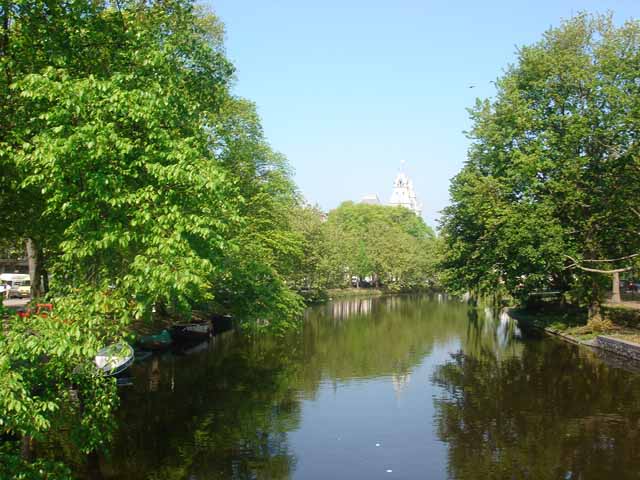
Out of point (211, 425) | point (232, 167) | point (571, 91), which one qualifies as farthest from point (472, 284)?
point (211, 425)

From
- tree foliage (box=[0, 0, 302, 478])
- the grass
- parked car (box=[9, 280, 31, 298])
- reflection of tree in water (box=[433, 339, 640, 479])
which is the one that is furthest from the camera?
parked car (box=[9, 280, 31, 298])

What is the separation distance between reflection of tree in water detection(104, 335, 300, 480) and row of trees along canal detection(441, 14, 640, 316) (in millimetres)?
18281

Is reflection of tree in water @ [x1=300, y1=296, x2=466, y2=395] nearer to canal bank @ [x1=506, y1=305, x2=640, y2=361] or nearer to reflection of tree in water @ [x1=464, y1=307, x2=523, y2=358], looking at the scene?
reflection of tree in water @ [x1=464, y1=307, x2=523, y2=358]

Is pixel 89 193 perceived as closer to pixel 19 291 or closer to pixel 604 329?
pixel 604 329

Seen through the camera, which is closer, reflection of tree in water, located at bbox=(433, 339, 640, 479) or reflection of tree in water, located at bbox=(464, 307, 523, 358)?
reflection of tree in water, located at bbox=(433, 339, 640, 479)

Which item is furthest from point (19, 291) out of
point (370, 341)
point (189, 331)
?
point (370, 341)

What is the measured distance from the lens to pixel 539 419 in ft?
75.3

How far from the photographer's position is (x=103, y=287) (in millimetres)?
11875

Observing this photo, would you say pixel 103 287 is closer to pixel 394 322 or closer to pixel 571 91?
pixel 571 91

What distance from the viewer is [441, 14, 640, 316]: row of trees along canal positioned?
1489 inches

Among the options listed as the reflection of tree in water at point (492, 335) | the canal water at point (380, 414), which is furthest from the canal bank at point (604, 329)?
the reflection of tree in water at point (492, 335)

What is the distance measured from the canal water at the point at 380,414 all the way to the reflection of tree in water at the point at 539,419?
62 mm

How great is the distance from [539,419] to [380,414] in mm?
6087

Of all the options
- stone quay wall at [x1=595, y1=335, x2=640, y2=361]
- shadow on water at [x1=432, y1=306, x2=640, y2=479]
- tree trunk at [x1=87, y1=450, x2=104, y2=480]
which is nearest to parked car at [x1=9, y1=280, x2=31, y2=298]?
shadow on water at [x1=432, y1=306, x2=640, y2=479]
